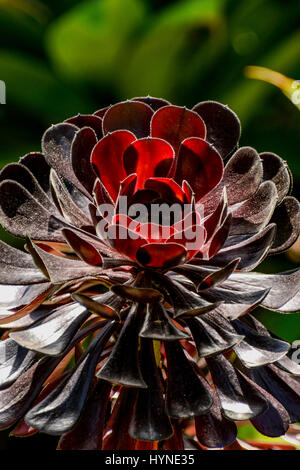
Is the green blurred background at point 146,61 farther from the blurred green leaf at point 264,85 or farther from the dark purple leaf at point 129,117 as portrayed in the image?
the dark purple leaf at point 129,117

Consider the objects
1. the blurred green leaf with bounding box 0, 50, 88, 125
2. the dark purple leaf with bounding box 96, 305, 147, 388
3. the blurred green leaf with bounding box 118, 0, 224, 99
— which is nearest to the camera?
the dark purple leaf with bounding box 96, 305, 147, 388

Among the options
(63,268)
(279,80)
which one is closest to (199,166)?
(63,268)

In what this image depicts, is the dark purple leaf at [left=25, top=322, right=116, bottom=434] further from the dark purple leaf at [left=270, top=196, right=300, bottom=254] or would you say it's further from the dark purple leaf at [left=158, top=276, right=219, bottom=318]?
the dark purple leaf at [left=270, top=196, right=300, bottom=254]

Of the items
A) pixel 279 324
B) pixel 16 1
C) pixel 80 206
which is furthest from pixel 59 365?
pixel 16 1

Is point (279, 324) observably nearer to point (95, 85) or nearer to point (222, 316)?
point (222, 316)

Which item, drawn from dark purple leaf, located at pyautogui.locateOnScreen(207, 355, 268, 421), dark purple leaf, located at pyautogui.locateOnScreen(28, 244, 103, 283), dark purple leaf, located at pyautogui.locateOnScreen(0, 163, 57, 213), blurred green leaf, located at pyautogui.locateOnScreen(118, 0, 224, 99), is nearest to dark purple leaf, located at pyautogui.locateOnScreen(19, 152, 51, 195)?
dark purple leaf, located at pyautogui.locateOnScreen(0, 163, 57, 213)

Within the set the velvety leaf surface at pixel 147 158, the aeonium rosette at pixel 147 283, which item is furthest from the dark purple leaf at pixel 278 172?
the velvety leaf surface at pixel 147 158

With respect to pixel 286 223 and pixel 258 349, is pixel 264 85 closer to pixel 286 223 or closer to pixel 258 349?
→ pixel 286 223

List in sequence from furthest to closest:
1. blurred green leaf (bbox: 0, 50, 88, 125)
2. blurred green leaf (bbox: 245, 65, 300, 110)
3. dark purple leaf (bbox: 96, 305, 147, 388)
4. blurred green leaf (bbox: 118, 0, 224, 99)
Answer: blurred green leaf (bbox: 0, 50, 88, 125) < blurred green leaf (bbox: 118, 0, 224, 99) < blurred green leaf (bbox: 245, 65, 300, 110) < dark purple leaf (bbox: 96, 305, 147, 388)
